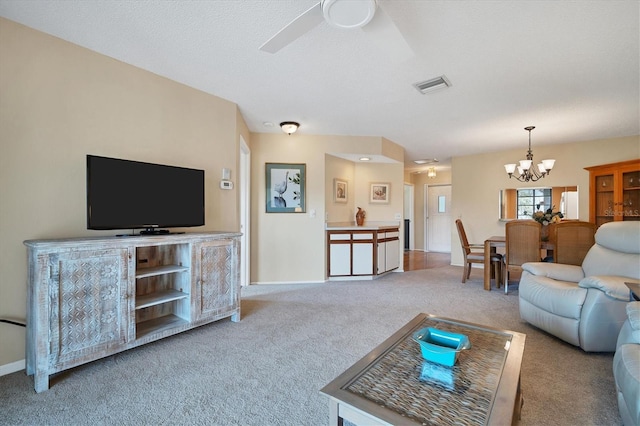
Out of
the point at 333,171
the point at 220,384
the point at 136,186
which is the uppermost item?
the point at 333,171

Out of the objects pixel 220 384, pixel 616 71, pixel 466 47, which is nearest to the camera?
pixel 220 384

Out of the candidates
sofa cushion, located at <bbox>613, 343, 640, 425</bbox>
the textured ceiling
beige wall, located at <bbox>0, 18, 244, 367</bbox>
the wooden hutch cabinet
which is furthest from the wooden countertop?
sofa cushion, located at <bbox>613, 343, 640, 425</bbox>

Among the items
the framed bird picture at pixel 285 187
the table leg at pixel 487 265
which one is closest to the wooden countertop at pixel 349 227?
the framed bird picture at pixel 285 187

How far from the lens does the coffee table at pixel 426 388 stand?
985mm

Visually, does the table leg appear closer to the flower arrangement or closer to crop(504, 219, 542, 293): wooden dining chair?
crop(504, 219, 542, 293): wooden dining chair

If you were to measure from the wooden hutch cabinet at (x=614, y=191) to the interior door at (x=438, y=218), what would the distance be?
3527 mm

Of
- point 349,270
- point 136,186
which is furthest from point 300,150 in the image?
point 136,186

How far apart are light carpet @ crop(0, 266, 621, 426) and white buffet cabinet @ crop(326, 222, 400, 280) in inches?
59.7

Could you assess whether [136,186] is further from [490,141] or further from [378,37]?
[490,141]

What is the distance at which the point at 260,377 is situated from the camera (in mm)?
1918

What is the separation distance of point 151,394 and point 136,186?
1518 mm

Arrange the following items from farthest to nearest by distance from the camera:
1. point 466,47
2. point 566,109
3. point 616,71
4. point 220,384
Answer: point 566,109, point 616,71, point 466,47, point 220,384

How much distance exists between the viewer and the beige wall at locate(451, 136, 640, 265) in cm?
479

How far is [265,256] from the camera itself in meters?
4.50
